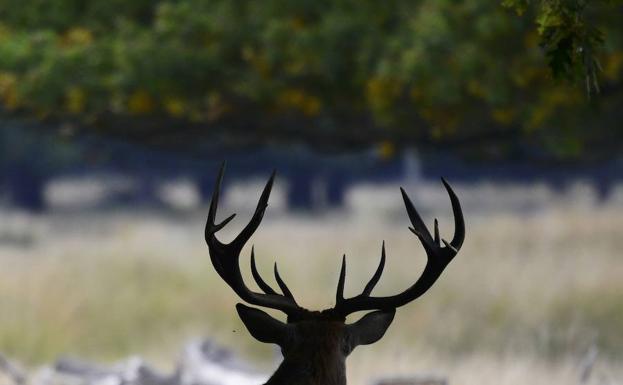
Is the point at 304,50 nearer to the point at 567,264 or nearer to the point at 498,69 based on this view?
the point at 498,69

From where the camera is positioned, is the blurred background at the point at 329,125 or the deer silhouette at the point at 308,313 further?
the blurred background at the point at 329,125

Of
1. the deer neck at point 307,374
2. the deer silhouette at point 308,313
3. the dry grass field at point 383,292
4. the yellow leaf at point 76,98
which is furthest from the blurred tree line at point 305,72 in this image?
the deer neck at point 307,374

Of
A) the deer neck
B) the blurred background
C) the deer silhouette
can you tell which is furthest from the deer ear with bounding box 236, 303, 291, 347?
the blurred background

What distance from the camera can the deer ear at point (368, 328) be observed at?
20.0 feet

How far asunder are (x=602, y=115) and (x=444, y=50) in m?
2.31

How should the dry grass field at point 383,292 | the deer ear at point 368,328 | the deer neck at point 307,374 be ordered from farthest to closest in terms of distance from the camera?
the dry grass field at point 383,292 → the deer ear at point 368,328 → the deer neck at point 307,374

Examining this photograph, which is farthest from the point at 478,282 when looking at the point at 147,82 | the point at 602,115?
the point at 147,82

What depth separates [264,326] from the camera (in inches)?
235

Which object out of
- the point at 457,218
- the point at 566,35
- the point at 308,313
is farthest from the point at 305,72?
the point at 457,218

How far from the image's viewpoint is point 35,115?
18969 millimetres

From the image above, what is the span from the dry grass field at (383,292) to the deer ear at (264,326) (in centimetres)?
515

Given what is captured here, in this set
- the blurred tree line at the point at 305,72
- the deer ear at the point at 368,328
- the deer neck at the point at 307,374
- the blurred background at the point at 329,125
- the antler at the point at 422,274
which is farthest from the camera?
the blurred tree line at the point at 305,72

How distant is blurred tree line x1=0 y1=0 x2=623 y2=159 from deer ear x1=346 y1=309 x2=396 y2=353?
8.09 meters

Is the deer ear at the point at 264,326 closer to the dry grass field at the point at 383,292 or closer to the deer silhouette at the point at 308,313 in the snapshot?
the deer silhouette at the point at 308,313
